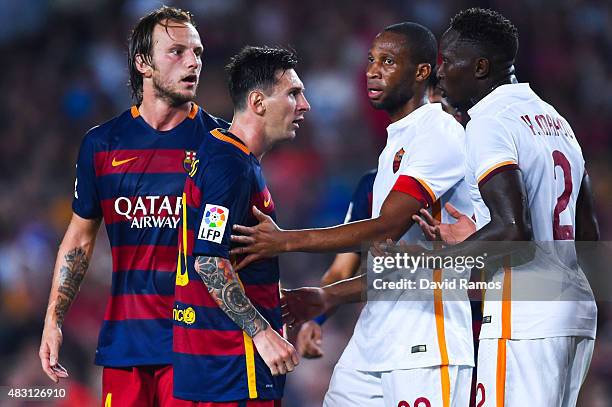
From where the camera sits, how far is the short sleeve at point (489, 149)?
404 centimetres

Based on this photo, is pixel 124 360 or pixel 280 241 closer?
pixel 280 241

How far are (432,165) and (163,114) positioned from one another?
1305 millimetres

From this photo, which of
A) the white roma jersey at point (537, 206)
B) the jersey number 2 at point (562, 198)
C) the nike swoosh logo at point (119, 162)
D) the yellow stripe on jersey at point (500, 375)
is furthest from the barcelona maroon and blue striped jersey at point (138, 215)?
the jersey number 2 at point (562, 198)

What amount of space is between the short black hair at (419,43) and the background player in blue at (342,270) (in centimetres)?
90

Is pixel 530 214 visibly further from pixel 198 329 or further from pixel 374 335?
pixel 198 329

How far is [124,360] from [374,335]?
3.75ft

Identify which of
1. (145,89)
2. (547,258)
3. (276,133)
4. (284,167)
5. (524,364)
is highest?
(284,167)

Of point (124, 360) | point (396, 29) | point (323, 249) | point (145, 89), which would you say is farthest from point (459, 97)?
point (124, 360)

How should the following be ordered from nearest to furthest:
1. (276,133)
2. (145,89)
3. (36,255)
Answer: (276,133), (145,89), (36,255)

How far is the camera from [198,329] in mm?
4105

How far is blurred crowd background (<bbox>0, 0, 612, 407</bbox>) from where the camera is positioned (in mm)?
8008

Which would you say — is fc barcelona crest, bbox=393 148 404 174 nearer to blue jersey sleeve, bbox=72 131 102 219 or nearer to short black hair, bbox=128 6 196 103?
short black hair, bbox=128 6 196 103

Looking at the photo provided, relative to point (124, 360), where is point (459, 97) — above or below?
above

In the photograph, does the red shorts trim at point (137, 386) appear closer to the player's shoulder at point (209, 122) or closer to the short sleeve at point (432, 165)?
the player's shoulder at point (209, 122)
